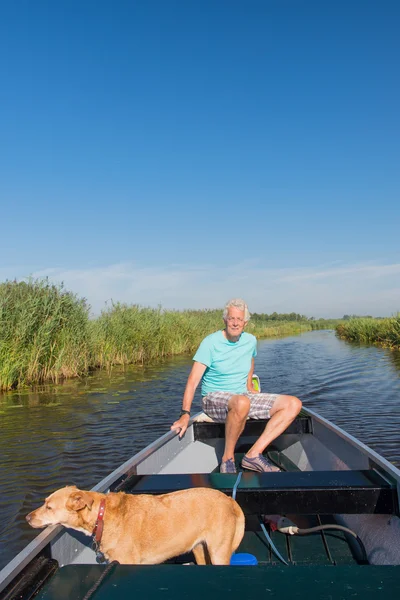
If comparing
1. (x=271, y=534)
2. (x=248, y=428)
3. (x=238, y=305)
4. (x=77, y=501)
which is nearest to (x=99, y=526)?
(x=77, y=501)

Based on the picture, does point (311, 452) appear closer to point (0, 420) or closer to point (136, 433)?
point (136, 433)

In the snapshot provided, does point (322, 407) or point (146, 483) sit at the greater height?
point (146, 483)

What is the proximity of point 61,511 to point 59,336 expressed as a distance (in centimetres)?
1198

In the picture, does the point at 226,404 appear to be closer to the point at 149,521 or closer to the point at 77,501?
the point at 149,521

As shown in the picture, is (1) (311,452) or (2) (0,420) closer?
(1) (311,452)

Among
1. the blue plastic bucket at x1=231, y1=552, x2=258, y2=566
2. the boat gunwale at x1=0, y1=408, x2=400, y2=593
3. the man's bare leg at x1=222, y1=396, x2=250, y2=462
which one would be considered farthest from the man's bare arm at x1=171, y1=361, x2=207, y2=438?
the blue plastic bucket at x1=231, y1=552, x2=258, y2=566

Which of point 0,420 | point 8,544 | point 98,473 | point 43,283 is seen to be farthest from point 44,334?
point 8,544

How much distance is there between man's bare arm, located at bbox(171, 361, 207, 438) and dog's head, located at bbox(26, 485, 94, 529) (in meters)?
1.56

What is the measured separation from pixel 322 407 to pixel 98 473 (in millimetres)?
6074

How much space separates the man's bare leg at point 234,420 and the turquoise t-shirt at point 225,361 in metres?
0.42

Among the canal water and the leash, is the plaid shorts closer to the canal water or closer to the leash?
the canal water

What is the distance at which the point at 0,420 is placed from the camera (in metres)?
8.88

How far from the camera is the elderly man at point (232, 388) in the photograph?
4.23 m

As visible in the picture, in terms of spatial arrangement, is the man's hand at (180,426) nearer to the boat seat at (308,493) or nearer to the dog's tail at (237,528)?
the boat seat at (308,493)
